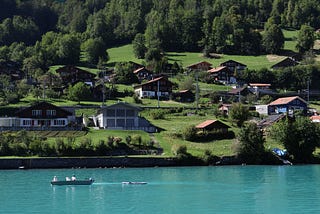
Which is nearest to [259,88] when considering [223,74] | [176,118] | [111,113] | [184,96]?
[223,74]

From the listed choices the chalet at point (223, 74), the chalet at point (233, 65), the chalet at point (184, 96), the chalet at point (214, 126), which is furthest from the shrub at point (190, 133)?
the chalet at point (233, 65)

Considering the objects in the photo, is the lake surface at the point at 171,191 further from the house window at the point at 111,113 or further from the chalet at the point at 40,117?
the chalet at the point at 40,117

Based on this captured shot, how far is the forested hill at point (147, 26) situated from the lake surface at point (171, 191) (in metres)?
73.2

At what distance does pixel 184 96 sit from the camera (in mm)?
101500

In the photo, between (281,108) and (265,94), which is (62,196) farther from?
(265,94)

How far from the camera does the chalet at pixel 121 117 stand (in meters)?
81.8

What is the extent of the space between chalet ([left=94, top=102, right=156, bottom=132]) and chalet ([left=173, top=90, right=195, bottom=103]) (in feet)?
62.4

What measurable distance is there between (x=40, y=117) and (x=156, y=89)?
2620 centimetres

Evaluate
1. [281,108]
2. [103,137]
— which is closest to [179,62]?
[281,108]

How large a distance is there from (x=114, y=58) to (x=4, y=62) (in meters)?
25.3

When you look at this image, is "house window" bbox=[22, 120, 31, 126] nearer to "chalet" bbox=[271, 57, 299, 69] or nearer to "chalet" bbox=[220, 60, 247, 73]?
"chalet" bbox=[220, 60, 247, 73]

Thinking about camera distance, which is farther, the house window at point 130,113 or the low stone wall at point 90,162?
the house window at point 130,113

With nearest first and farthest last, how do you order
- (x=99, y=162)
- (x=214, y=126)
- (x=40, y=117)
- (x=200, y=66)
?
(x=99, y=162) → (x=214, y=126) → (x=40, y=117) → (x=200, y=66)

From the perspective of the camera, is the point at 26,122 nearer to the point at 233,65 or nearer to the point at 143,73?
the point at 143,73
